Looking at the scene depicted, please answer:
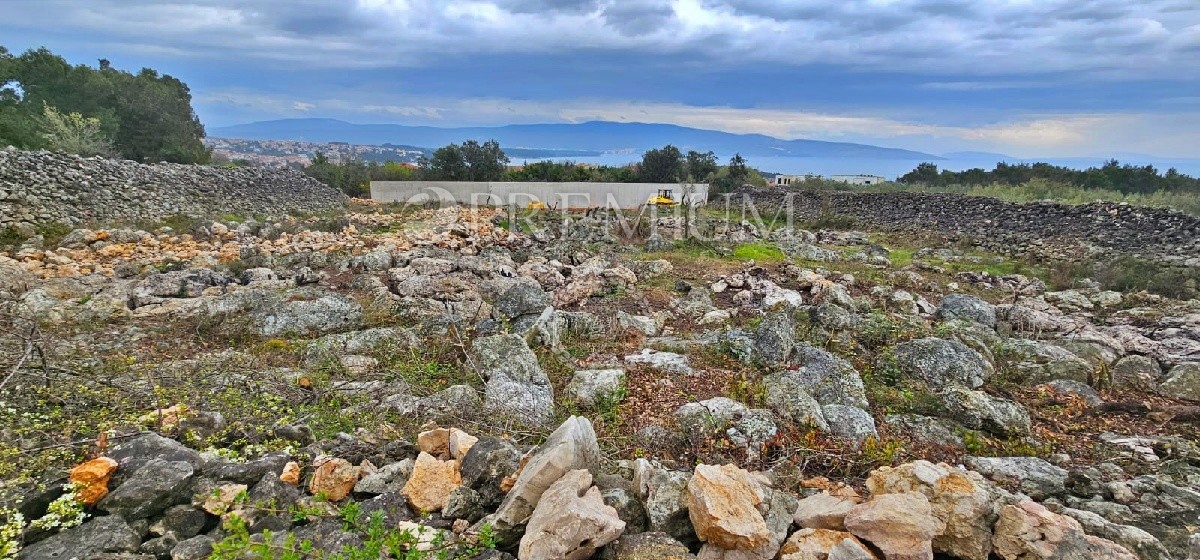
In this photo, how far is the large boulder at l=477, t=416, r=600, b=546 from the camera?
225 cm

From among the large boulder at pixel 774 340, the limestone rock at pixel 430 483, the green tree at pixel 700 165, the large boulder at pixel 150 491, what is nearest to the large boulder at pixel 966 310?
the large boulder at pixel 774 340

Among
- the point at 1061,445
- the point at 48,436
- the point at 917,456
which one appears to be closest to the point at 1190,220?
the point at 1061,445

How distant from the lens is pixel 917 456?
378cm

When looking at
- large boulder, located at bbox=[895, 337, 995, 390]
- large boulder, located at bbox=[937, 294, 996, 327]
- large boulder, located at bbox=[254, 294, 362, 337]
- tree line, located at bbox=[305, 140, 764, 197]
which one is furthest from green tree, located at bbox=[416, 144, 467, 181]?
large boulder, located at bbox=[895, 337, 995, 390]

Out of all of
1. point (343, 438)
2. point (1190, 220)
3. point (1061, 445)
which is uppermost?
point (1190, 220)

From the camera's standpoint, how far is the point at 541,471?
7.80 ft

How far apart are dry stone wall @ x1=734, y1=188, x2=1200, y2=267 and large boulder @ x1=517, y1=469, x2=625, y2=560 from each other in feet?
44.9

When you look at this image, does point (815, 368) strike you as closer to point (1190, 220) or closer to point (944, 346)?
point (944, 346)

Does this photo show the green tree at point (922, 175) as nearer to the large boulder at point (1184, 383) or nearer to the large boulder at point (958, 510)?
the large boulder at point (1184, 383)

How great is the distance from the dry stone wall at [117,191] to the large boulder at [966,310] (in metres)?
15.7

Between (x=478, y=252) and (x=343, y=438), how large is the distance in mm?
8940

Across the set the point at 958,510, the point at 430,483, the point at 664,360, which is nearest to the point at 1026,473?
the point at 958,510

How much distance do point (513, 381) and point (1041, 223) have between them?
1635cm

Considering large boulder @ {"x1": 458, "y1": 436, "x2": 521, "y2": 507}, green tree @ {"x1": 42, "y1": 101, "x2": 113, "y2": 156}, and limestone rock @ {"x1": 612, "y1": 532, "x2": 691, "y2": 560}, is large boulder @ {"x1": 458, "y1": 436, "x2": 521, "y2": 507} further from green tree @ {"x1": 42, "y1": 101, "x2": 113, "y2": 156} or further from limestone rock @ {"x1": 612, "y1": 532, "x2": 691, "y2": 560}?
green tree @ {"x1": 42, "y1": 101, "x2": 113, "y2": 156}
